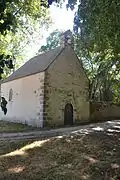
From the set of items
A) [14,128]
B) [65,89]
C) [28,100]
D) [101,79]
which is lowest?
[14,128]

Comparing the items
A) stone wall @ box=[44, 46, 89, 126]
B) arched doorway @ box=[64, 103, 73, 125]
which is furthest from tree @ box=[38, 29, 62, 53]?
arched doorway @ box=[64, 103, 73, 125]

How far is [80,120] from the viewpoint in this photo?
25875mm

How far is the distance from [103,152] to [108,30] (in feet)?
16.5

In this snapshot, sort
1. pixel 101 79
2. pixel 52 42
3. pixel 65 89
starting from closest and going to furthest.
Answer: pixel 65 89
pixel 101 79
pixel 52 42

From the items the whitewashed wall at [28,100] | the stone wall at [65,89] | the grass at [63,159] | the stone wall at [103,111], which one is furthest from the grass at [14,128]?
the stone wall at [103,111]

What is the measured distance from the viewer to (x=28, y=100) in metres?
24.7

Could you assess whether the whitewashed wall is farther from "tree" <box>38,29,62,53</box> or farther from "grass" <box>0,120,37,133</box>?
"tree" <box>38,29,62,53</box>

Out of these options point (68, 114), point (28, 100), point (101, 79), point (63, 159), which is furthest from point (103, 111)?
point (63, 159)

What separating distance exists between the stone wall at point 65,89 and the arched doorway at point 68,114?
0.34 metres

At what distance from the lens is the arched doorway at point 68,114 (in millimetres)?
24625

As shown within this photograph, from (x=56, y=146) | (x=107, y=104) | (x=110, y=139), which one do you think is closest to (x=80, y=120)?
(x=107, y=104)

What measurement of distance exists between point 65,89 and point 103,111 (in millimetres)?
7142

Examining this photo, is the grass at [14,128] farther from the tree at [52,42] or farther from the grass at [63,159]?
the tree at [52,42]

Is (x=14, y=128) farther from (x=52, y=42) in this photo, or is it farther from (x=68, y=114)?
(x=52, y=42)
